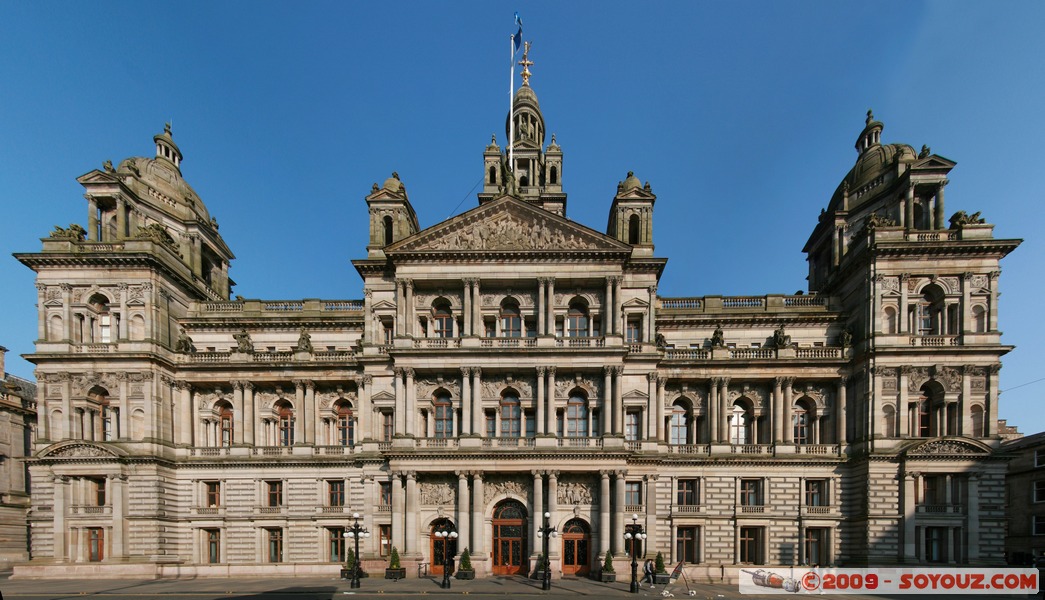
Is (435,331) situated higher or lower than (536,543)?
higher

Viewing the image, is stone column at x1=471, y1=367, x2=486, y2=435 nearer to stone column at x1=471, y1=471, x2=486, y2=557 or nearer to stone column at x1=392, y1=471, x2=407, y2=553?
stone column at x1=471, y1=471, x2=486, y2=557

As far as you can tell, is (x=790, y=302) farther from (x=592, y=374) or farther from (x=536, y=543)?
(x=536, y=543)

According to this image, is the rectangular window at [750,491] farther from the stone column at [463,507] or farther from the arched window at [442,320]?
the arched window at [442,320]

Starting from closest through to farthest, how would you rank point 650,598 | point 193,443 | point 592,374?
point 650,598 → point 592,374 → point 193,443

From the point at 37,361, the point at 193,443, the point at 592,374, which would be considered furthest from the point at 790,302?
the point at 37,361

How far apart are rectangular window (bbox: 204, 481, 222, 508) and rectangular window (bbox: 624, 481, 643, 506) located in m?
27.7

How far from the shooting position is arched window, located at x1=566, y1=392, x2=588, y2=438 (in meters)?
33.1

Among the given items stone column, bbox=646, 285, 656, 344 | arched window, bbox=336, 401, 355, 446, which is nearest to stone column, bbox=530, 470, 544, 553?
stone column, bbox=646, 285, 656, 344

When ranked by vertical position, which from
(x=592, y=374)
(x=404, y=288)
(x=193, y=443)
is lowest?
(x=193, y=443)

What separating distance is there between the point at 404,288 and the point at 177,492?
68.7 ft

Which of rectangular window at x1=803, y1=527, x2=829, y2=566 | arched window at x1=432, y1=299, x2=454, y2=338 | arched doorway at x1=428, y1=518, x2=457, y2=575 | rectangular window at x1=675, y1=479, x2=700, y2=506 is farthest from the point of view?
arched window at x1=432, y1=299, x2=454, y2=338

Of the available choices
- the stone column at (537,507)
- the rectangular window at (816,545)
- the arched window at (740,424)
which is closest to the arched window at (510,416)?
the stone column at (537,507)

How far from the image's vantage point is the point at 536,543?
3062 centimetres

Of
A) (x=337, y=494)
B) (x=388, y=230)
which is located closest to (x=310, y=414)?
(x=337, y=494)
